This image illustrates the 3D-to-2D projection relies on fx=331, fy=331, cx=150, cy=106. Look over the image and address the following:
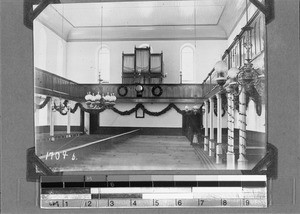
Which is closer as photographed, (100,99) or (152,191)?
(152,191)

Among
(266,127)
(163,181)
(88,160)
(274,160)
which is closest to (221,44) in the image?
(266,127)

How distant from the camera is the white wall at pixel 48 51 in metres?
2.11

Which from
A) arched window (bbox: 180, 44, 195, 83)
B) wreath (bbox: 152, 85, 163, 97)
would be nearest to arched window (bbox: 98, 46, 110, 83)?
wreath (bbox: 152, 85, 163, 97)

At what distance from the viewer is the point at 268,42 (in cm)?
202

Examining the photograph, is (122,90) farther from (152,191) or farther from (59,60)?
(152,191)

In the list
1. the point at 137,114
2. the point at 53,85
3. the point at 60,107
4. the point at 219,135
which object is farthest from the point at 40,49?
the point at 219,135

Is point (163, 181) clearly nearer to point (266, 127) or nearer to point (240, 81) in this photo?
point (266, 127)

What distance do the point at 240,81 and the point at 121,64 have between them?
0.86 metres

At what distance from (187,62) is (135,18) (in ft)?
1.52

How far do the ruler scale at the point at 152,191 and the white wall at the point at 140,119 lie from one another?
0.35 metres

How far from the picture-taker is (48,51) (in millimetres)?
2186

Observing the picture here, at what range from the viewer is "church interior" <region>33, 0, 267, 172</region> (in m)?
2.10

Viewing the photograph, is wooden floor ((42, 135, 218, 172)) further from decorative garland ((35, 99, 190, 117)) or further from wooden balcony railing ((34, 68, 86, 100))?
wooden balcony railing ((34, 68, 86, 100))

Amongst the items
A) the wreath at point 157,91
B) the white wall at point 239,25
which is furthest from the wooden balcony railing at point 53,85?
the white wall at point 239,25
